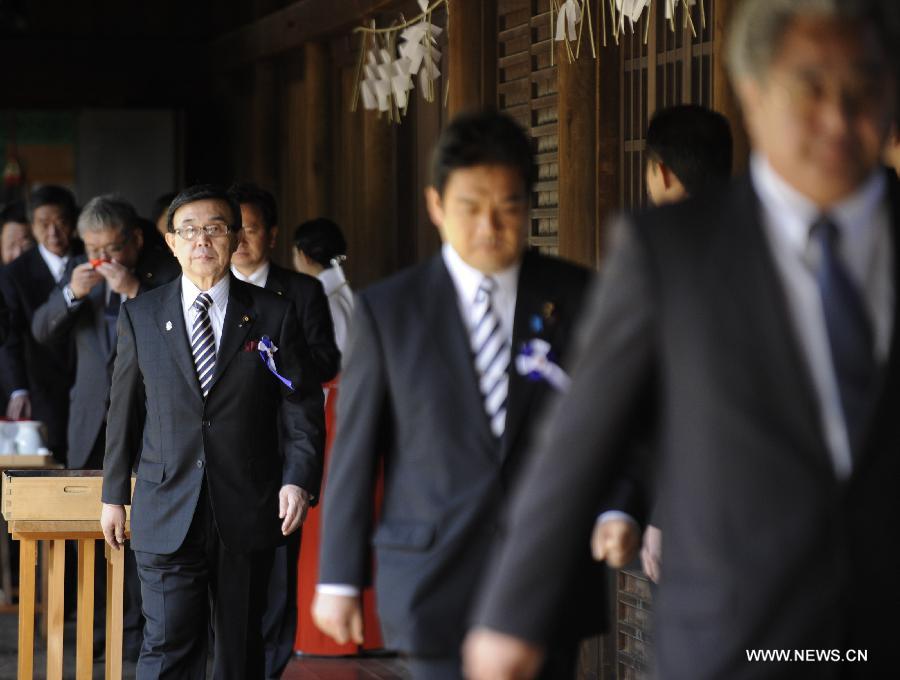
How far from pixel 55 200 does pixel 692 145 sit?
488cm

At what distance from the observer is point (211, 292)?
4492 millimetres

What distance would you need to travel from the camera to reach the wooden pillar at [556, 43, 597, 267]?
5.58 meters

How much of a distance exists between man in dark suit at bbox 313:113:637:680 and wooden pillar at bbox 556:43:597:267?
2.68m

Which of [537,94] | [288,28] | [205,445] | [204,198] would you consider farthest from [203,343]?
[288,28]

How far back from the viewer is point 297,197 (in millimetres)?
10531

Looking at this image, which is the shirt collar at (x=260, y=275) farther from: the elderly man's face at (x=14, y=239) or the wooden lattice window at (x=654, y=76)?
the elderly man's face at (x=14, y=239)

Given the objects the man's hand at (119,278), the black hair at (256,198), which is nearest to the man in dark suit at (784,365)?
the black hair at (256,198)

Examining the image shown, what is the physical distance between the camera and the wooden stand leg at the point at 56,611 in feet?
Answer: 15.9

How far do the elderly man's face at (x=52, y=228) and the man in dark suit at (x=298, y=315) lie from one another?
190 centimetres

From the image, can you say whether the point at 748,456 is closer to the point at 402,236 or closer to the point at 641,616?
the point at 641,616

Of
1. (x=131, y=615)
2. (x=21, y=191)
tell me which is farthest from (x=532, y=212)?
(x=21, y=191)

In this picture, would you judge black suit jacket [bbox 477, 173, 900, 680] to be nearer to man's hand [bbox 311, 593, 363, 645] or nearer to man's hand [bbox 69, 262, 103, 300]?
man's hand [bbox 311, 593, 363, 645]

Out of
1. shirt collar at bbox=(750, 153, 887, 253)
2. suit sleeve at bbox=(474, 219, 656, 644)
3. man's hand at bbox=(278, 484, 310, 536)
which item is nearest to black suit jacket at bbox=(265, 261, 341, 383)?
man's hand at bbox=(278, 484, 310, 536)

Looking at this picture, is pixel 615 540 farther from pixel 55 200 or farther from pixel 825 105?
pixel 55 200
